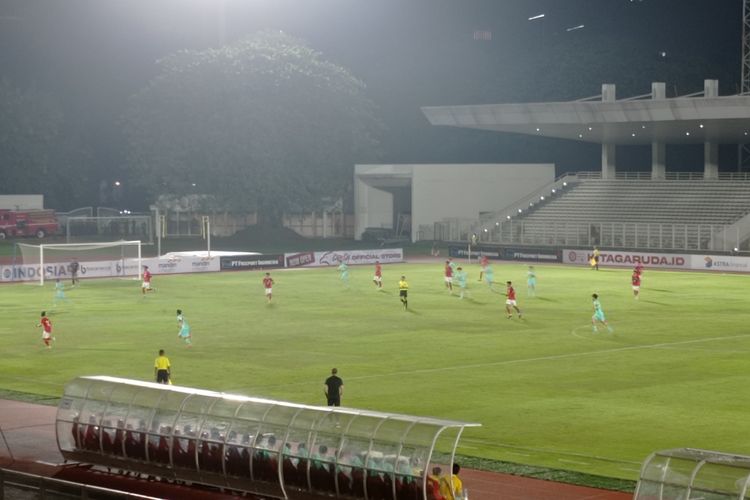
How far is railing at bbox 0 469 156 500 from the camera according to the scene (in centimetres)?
1559

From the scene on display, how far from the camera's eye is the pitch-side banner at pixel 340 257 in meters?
87.1

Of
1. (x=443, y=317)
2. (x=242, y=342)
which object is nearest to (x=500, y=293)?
(x=443, y=317)

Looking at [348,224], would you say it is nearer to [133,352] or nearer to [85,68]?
[85,68]

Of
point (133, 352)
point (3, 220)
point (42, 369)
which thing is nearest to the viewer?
point (42, 369)

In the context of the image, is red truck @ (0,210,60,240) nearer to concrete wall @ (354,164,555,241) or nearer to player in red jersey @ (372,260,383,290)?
concrete wall @ (354,164,555,241)

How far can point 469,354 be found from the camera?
41.2 m

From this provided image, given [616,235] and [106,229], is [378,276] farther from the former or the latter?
[106,229]

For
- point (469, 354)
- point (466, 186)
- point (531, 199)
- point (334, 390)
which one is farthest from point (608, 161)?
point (334, 390)

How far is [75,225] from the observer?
410 feet

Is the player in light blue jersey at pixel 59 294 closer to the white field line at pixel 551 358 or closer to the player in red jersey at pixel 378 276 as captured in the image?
the player in red jersey at pixel 378 276

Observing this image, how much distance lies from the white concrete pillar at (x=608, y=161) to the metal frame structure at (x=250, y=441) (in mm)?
83433

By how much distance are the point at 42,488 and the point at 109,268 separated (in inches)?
2491

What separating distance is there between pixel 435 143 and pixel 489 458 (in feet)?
340

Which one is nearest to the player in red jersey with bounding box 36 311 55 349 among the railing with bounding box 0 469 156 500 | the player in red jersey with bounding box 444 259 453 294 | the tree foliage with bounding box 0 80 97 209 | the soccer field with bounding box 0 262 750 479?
the soccer field with bounding box 0 262 750 479
